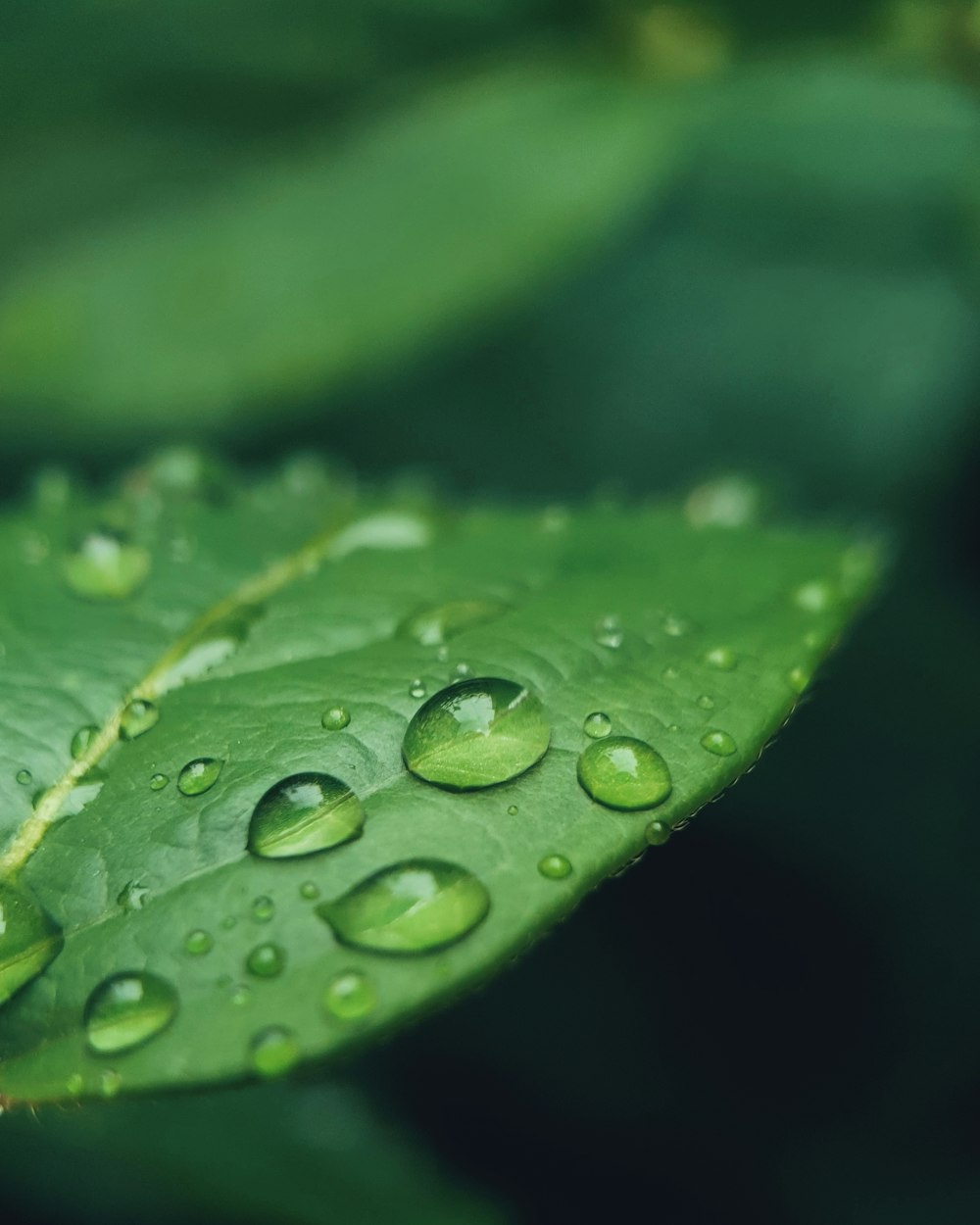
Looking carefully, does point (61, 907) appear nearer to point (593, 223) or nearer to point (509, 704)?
point (509, 704)

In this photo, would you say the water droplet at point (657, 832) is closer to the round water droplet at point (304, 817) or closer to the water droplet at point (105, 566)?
the round water droplet at point (304, 817)

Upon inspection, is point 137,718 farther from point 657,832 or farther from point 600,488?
point 600,488

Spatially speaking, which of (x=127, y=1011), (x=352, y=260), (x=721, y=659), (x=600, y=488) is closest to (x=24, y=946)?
(x=127, y=1011)

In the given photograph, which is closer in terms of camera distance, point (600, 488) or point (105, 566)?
point (105, 566)

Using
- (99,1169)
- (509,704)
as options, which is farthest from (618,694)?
(99,1169)

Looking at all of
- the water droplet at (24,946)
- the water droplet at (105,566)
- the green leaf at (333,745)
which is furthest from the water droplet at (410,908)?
the water droplet at (105,566)

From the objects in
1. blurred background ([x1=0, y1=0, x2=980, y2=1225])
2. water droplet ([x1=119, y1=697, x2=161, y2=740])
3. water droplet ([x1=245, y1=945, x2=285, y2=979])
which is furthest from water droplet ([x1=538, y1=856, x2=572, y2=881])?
blurred background ([x1=0, y1=0, x2=980, y2=1225])
